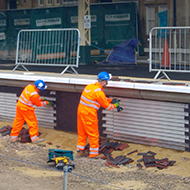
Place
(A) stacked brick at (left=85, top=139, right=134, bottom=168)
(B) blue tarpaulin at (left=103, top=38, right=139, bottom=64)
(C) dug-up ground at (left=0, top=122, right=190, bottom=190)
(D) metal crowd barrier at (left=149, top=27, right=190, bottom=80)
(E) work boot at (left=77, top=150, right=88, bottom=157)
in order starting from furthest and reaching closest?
(B) blue tarpaulin at (left=103, top=38, right=139, bottom=64) → (D) metal crowd barrier at (left=149, top=27, right=190, bottom=80) → (E) work boot at (left=77, top=150, right=88, bottom=157) → (A) stacked brick at (left=85, top=139, right=134, bottom=168) → (C) dug-up ground at (left=0, top=122, right=190, bottom=190)

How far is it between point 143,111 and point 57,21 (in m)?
12.6

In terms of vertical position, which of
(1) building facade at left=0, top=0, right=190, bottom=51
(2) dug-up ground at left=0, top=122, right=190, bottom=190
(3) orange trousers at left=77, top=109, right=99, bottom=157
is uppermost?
(1) building facade at left=0, top=0, right=190, bottom=51

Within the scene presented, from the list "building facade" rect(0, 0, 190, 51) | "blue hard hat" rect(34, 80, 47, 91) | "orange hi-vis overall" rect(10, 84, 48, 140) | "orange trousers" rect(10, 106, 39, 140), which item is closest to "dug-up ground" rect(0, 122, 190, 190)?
"orange trousers" rect(10, 106, 39, 140)

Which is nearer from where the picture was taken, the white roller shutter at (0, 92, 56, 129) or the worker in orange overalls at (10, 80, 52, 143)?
the worker in orange overalls at (10, 80, 52, 143)

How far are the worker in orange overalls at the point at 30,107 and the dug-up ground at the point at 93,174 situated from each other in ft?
1.88

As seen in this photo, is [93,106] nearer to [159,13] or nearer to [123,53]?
[123,53]

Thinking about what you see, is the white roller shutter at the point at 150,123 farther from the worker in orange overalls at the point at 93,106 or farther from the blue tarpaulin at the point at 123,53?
the blue tarpaulin at the point at 123,53

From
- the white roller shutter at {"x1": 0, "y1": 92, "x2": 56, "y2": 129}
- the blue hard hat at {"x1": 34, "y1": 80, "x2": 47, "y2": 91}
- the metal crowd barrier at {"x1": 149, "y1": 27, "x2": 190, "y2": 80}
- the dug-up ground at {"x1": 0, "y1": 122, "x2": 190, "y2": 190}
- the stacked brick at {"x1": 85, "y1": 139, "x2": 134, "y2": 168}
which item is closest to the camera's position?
the dug-up ground at {"x1": 0, "y1": 122, "x2": 190, "y2": 190}

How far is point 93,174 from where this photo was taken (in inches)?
308

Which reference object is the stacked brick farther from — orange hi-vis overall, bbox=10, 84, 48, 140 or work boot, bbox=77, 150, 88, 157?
orange hi-vis overall, bbox=10, 84, 48, 140

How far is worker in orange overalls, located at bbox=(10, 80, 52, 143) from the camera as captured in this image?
32.5 ft

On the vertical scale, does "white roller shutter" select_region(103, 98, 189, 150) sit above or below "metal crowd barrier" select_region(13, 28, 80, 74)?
below

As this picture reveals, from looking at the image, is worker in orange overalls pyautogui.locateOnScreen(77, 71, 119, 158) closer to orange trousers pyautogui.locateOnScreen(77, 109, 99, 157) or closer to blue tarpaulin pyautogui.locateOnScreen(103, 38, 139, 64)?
orange trousers pyautogui.locateOnScreen(77, 109, 99, 157)

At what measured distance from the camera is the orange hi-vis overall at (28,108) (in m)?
9.91
